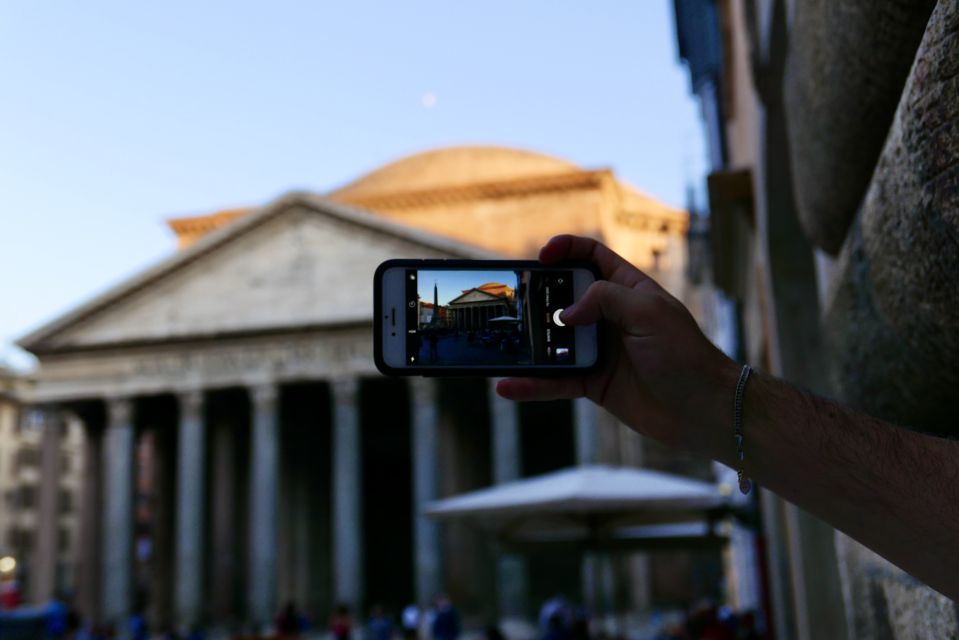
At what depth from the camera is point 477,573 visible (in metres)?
23.7

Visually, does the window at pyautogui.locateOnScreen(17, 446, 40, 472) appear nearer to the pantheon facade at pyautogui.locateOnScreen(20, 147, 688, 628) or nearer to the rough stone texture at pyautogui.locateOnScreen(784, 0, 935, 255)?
the pantheon facade at pyautogui.locateOnScreen(20, 147, 688, 628)

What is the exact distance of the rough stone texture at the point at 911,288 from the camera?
100 cm

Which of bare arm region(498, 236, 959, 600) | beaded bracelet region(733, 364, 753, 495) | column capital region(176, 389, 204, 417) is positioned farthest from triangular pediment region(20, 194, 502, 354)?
beaded bracelet region(733, 364, 753, 495)

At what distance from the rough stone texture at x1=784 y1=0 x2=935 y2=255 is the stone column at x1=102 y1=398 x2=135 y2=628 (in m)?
23.3

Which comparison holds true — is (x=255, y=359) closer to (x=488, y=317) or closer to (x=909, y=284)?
(x=488, y=317)

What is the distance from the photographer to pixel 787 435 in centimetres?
105

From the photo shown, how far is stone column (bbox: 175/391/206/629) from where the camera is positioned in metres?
22.7

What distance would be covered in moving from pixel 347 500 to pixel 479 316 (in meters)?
21.6

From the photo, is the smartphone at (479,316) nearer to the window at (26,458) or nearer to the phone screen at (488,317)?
the phone screen at (488,317)

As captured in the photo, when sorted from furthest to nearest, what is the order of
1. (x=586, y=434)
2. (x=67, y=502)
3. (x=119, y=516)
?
(x=67, y=502) < (x=119, y=516) < (x=586, y=434)

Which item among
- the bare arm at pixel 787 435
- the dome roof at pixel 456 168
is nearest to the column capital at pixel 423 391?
the dome roof at pixel 456 168

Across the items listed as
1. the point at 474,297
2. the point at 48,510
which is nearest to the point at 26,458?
the point at 48,510

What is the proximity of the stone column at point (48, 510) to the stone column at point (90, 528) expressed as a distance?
62 centimetres

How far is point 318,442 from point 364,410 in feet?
5.63
